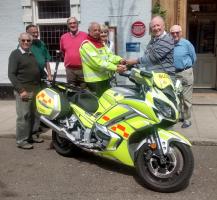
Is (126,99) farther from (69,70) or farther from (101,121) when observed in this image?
(69,70)

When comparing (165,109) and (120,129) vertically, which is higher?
(165,109)

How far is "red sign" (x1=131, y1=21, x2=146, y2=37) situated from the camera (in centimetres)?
875

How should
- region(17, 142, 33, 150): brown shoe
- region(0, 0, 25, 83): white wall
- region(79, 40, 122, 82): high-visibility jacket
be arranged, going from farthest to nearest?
region(0, 0, 25, 83): white wall → region(17, 142, 33, 150): brown shoe → region(79, 40, 122, 82): high-visibility jacket

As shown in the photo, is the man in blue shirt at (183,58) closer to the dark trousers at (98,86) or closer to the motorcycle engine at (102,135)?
the dark trousers at (98,86)

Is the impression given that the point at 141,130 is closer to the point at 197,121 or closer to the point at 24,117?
the point at 24,117

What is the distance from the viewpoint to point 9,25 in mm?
9430

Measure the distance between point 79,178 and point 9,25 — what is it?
5.92 metres

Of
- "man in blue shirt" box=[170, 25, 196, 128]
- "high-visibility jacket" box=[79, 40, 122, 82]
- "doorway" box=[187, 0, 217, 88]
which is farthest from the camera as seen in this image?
"doorway" box=[187, 0, 217, 88]

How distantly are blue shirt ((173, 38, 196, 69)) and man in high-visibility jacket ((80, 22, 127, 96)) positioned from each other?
171 centimetres

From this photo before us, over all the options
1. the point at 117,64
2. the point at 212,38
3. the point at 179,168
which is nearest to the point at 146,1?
the point at 212,38

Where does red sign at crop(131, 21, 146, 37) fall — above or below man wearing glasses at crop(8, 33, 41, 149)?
above

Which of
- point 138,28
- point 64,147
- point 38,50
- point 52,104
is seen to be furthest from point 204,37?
point 52,104

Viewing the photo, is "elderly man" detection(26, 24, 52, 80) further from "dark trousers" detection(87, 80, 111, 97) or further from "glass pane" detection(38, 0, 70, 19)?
"glass pane" detection(38, 0, 70, 19)

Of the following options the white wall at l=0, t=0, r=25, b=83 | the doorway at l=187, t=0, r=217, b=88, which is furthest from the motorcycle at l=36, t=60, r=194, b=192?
the doorway at l=187, t=0, r=217, b=88
